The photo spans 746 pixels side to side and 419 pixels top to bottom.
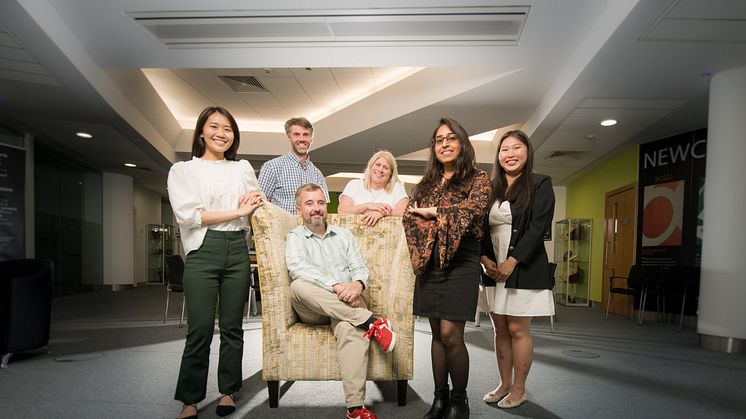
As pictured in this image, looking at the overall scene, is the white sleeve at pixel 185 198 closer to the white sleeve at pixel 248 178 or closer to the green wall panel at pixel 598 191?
the white sleeve at pixel 248 178

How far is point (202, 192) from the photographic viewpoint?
223 cm

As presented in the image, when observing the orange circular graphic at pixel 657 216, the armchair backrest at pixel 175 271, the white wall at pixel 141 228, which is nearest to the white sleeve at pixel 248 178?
the armchair backrest at pixel 175 271

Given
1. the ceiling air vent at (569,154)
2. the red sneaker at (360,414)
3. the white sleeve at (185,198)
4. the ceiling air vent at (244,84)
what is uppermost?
the ceiling air vent at (244,84)

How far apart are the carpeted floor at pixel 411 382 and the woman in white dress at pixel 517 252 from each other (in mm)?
355

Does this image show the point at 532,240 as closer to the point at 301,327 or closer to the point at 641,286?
the point at 301,327

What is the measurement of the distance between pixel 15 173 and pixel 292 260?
5922 mm

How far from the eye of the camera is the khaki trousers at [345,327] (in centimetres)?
212

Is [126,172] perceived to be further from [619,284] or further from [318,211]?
[619,284]

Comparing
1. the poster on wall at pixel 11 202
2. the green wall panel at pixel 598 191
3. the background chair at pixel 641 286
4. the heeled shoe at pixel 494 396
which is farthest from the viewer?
the green wall panel at pixel 598 191

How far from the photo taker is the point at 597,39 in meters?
4.04

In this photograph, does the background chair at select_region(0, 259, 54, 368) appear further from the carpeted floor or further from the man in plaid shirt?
the man in plaid shirt

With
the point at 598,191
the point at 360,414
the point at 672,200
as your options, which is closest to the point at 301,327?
the point at 360,414

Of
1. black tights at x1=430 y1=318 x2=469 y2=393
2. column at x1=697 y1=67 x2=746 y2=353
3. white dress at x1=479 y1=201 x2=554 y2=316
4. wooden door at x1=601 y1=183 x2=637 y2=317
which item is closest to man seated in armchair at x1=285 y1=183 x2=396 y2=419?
black tights at x1=430 y1=318 x2=469 y2=393

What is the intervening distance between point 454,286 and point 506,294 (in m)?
0.47
